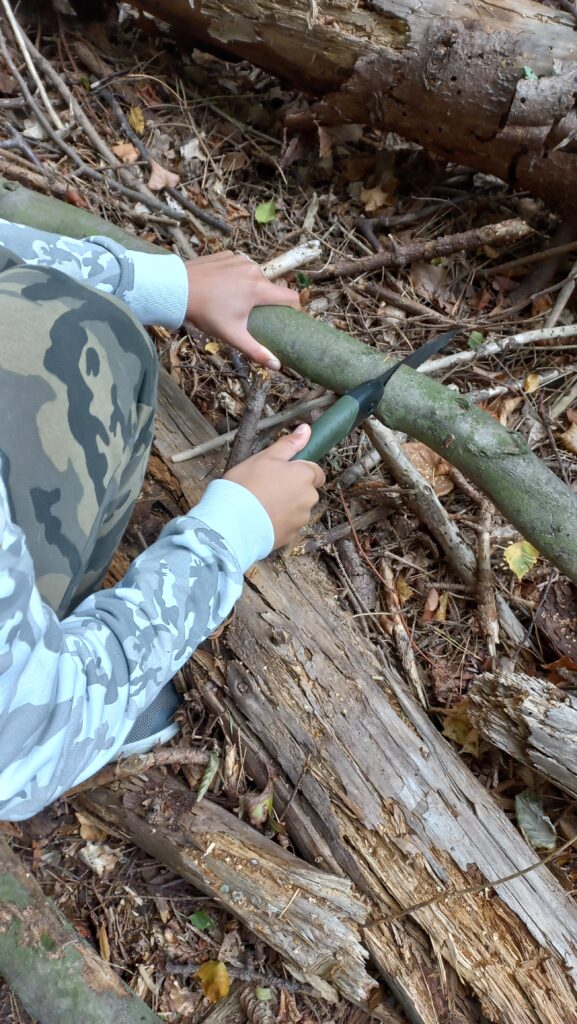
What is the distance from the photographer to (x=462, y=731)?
1935mm

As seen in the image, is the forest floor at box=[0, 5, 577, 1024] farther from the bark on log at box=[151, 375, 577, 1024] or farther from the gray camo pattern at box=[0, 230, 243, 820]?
the gray camo pattern at box=[0, 230, 243, 820]

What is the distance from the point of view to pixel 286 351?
6.47 feet

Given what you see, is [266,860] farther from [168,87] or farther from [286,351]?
[168,87]

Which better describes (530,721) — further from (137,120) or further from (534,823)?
(137,120)

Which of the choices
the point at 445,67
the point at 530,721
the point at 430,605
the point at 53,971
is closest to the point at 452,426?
the point at 430,605

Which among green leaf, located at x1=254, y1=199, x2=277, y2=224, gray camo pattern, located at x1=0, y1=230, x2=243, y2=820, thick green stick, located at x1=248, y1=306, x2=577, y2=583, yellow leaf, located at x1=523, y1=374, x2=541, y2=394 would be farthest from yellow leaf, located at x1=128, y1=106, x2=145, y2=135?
yellow leaf, located at x1=523, y1=374, x2=541, y2=394

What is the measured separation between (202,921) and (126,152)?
8.67 feet

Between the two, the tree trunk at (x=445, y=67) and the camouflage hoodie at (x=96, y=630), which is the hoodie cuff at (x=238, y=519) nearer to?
the camouflage hoodie at (x=96, y=630)

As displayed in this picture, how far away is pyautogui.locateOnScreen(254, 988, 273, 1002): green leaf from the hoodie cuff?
1.12 meters

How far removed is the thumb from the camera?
1.69m

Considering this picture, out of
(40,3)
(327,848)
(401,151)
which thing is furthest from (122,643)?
(40,3)

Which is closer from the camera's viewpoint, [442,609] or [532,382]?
[442,609]

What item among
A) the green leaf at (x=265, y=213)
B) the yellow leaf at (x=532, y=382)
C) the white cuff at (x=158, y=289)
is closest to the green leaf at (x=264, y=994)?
the white cuff at (x=158, y=289)

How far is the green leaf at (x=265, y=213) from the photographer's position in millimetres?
2609
